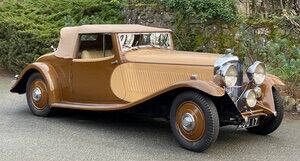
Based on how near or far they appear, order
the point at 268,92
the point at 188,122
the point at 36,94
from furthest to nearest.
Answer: the point at 36,94 < the point at 268,92 < the point at 188,122

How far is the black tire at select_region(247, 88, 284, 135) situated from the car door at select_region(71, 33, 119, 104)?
6.29 ft

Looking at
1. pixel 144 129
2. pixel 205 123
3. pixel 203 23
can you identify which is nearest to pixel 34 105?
pixel 144 129

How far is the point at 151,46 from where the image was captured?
24.4 ft

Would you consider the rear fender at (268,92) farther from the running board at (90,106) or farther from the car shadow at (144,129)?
the running board at (90,106)

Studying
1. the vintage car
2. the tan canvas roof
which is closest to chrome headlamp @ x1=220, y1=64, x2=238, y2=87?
the vintage car

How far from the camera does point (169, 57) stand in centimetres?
662

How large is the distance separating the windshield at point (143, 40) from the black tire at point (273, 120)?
5.98 feet

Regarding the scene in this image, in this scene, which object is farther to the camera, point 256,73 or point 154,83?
point 154,83

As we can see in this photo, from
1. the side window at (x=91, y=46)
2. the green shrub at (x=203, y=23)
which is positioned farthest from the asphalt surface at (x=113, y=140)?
the green shrub at (x=203, y=23)

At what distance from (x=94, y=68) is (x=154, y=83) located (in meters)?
0.92

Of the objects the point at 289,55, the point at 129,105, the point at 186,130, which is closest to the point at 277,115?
the point at 186,130

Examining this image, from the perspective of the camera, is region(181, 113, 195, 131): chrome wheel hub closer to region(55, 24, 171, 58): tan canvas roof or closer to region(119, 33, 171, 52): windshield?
region(119, 33, 171, 52): windshield

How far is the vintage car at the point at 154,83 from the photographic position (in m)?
5.89

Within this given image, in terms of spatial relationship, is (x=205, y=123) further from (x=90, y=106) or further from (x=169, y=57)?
(x=90, y=106)
